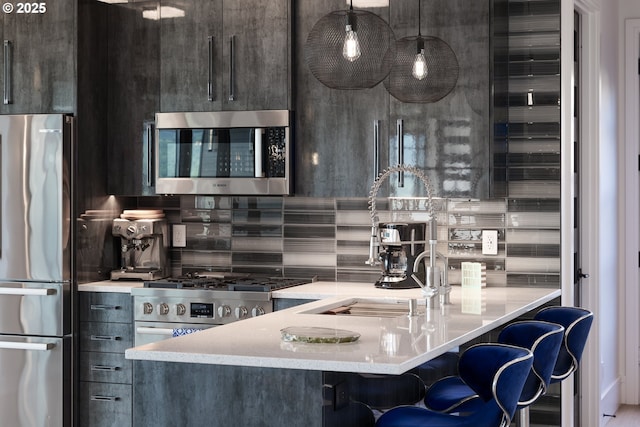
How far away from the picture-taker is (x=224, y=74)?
5125 mm

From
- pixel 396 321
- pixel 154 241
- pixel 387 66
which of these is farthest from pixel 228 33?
pixel 396 321

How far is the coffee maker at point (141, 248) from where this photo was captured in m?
5.35

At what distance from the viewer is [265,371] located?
2850 millimetres

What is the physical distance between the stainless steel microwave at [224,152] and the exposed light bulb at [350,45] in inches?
63.2

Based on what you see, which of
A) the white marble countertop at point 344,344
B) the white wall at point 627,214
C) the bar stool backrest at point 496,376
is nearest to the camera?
the white marble countertop at point 344,344

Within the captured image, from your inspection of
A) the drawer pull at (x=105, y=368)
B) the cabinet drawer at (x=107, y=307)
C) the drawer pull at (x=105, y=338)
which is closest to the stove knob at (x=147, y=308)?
the cabinet drawer at (x=107, y=307)

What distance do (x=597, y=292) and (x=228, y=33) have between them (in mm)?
2550

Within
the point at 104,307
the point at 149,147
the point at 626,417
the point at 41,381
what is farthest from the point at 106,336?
the point at 626,417

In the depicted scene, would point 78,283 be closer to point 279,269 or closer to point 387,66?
point 279,269

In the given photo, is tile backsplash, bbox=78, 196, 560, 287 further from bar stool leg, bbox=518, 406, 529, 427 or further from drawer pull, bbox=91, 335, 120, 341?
bar stool leg, bbox=518, 406, 529, 427

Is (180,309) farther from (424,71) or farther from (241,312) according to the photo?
(424,71)

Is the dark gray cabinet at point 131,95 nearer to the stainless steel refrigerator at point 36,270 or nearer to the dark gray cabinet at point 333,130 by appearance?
the stainless steel refrigerator at point 36,270

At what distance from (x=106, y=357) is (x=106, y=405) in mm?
247

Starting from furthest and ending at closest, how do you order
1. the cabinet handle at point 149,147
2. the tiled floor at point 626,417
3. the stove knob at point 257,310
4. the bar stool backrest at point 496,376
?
the tiled floor at point 626,417 → the cabinet handle at point 149,147 → the stove knob at point 257,310 → the bar stool backrest at point 496,376
